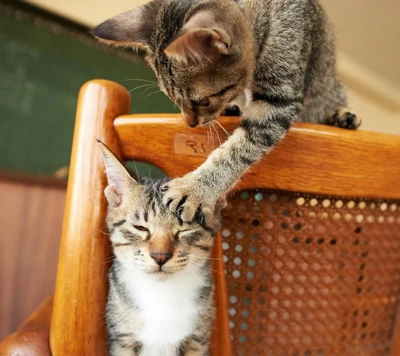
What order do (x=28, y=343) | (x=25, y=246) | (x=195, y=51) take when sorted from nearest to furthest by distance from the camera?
(x=28, y=343)
(x=195, y=51)
(x=25, y=246)

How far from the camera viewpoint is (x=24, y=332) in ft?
1.73

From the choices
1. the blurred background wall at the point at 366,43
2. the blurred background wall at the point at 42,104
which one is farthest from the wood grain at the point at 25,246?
the blurred background wall at the point at 366,43

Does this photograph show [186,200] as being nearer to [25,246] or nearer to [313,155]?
[313,155]

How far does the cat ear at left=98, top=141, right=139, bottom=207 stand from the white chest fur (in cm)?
13

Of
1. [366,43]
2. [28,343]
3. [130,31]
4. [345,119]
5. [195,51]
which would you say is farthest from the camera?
[366,43]

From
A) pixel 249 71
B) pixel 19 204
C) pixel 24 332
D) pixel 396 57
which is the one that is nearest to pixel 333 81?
pixel 249 71

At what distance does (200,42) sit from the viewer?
22.9 inches

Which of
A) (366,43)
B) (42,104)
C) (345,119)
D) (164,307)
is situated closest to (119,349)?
(164,307)

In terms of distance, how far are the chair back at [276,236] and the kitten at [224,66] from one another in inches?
→ 2.4

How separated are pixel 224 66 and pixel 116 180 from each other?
0.30 metres

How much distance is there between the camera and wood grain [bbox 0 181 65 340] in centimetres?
143

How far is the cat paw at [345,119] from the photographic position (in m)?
0.90

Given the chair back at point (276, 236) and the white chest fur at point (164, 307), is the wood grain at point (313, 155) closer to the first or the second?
the chair back at point (276, 236)

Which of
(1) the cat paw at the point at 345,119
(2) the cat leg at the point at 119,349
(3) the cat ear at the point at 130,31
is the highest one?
(3) the cat ear at the point at 130,31
